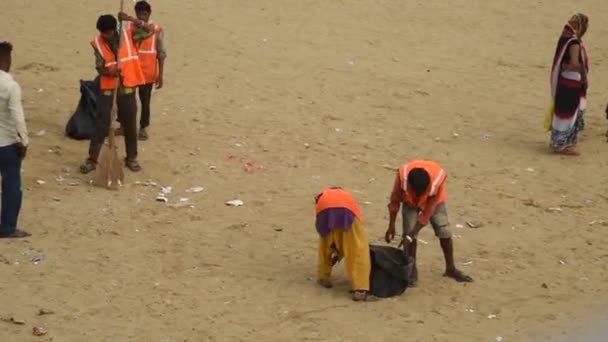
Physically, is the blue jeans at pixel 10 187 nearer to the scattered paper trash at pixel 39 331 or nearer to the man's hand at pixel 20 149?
the man's hand at pixel 20 149

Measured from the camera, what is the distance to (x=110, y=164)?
36.7ft

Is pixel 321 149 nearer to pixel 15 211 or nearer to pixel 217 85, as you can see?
pixel 217 85

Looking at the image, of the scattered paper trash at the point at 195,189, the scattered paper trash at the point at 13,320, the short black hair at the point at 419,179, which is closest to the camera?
the scattered paper trash at the point at 13,320

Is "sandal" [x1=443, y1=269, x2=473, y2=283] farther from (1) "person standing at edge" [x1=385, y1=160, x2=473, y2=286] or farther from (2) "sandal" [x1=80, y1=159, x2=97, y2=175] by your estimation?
(2) "sandal" [x1=80, y1=159, x2=97, y2=175]

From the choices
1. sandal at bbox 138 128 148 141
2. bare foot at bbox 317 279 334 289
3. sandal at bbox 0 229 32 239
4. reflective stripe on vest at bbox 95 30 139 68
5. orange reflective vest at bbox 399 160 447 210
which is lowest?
sandal at bbox 0 229 32 239

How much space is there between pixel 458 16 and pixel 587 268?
9647 mm

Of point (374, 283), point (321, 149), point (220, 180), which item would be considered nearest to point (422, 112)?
point (321, 149)

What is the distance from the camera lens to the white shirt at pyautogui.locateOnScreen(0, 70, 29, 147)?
9.36 metres

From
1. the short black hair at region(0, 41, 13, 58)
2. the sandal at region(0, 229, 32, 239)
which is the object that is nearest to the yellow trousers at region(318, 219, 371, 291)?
the sandal at region(0, 229, 32, 239)

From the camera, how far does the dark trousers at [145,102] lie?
12.3m

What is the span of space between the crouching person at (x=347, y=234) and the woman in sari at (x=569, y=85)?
16.3ft

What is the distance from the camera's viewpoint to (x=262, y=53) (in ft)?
53.4

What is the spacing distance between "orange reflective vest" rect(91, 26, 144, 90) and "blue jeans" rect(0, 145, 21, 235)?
1.81 metres

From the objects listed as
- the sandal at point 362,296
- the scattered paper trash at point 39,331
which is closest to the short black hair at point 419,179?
the sandal at point 362,296
